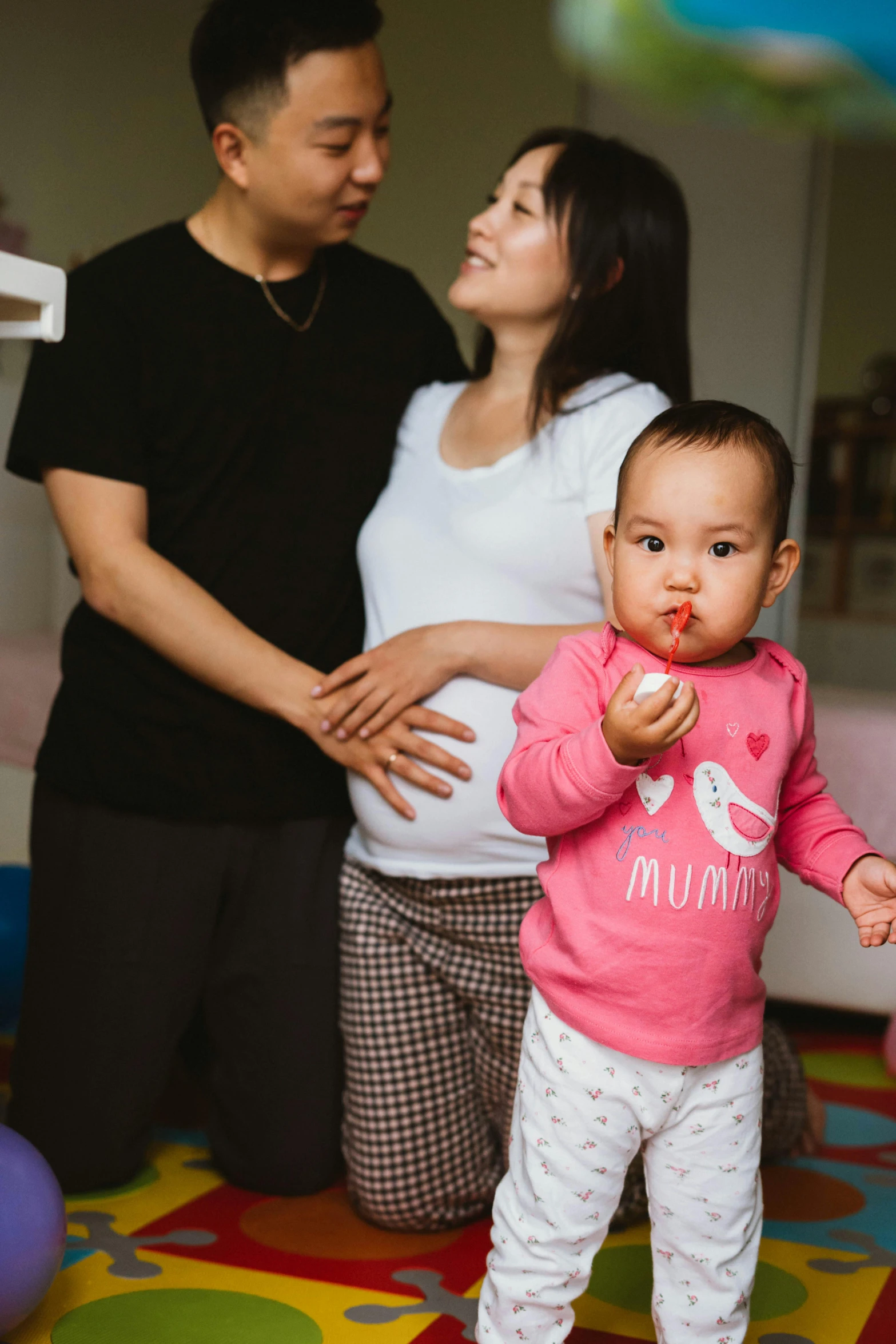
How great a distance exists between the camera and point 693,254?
3.47m

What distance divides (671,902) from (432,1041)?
598mm

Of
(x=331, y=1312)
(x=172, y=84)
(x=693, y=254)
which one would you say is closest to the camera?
(x=331, y=1312)

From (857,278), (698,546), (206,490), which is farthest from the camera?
(857,278)

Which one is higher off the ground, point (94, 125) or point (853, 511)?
point (94, 125)

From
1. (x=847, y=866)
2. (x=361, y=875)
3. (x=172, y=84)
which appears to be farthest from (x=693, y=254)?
(x=847, y=866)

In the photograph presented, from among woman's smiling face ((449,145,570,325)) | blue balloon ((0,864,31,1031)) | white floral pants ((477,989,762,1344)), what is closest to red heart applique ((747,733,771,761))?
white floral pants ((477,989,762,1344))

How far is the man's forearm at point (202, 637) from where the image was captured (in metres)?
1.57

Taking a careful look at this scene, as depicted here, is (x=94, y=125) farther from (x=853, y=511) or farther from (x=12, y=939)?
(x=853, y=511)

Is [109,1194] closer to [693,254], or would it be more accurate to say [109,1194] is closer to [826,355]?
[693,254]

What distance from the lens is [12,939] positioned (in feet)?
6.44

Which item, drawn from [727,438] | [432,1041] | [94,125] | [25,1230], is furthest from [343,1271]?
[94,125]

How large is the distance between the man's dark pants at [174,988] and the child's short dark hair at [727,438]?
0.80 m

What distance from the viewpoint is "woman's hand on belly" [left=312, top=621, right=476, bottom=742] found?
1486 mm

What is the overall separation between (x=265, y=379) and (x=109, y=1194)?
1.02 metres
